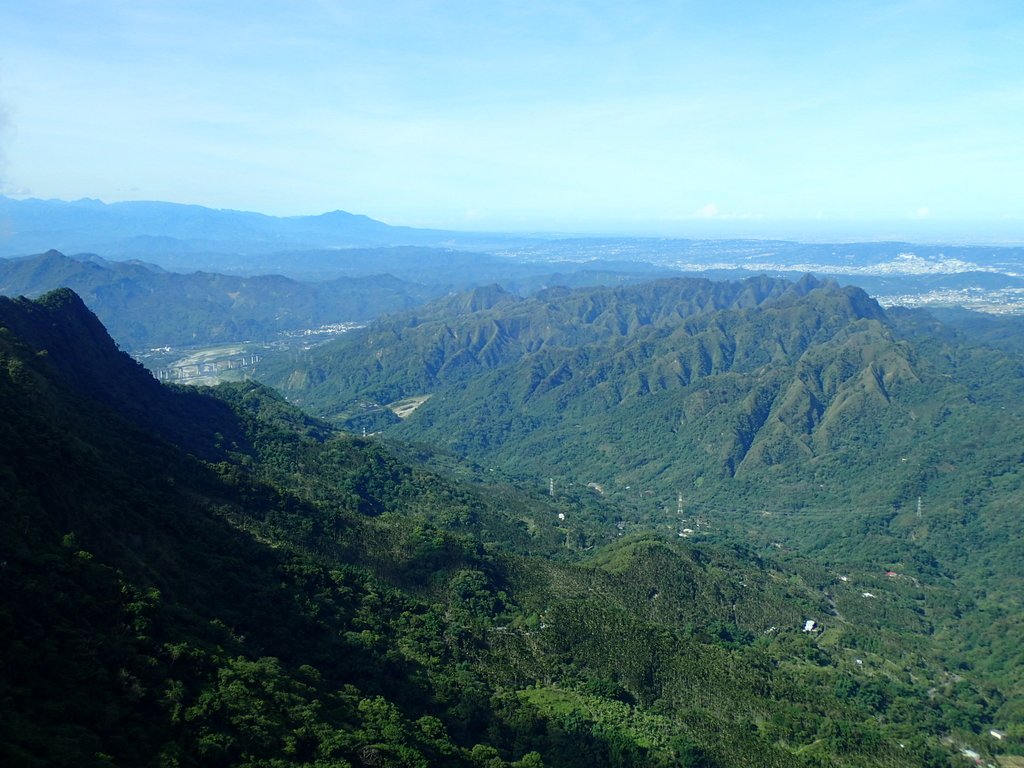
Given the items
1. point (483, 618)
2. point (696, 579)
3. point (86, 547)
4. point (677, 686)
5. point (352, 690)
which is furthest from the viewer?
point (696, 579)

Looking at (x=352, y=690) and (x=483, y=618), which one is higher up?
(x=352, y=690)

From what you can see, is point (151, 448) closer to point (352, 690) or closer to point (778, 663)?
point (352, 690)

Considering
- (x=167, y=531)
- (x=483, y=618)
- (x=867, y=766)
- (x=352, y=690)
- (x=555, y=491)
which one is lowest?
(x=555, y=491)

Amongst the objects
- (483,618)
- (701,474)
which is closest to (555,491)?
(701,474)

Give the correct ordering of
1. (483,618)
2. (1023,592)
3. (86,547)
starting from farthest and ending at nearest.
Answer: (1023,592)
(483,618)
(86,547)

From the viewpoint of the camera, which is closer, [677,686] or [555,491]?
[677,686]

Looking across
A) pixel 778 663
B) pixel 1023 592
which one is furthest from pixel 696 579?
pixel 1023 592

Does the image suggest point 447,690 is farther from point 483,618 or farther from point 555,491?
point 555,491
